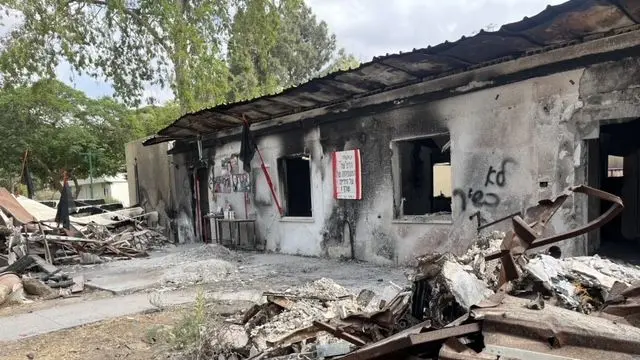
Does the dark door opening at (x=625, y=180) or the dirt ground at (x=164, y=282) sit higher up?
the dark door opening at (x=625, y=180)

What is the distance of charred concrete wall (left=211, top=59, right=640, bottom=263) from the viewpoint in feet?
19.5

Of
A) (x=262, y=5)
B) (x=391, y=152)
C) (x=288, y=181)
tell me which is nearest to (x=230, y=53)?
(x=262, y=5)

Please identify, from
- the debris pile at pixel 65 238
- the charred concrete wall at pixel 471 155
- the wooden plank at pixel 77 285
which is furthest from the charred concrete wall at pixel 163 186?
the wooden plank at pixel 77 285

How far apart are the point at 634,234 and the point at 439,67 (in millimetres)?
5118

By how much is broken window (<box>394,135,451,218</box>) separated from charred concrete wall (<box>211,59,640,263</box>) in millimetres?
190

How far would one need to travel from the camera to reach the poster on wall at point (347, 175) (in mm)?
8891

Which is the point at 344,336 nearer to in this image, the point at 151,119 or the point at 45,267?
the point at 45,267

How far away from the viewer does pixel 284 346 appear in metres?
3.80

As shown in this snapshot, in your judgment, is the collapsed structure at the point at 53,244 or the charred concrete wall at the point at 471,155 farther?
the collapsed structure at the point at 53,244

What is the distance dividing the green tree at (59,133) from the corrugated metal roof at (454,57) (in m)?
16.4

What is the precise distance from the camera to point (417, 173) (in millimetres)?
9695

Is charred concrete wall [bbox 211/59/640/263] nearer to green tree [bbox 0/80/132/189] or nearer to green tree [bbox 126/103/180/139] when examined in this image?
green tree [bbox 0/80/132/189]

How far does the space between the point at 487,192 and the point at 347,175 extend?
2.95 m

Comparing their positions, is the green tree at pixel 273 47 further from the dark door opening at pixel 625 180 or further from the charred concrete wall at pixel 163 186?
the dark door opening at pixel 625 180
